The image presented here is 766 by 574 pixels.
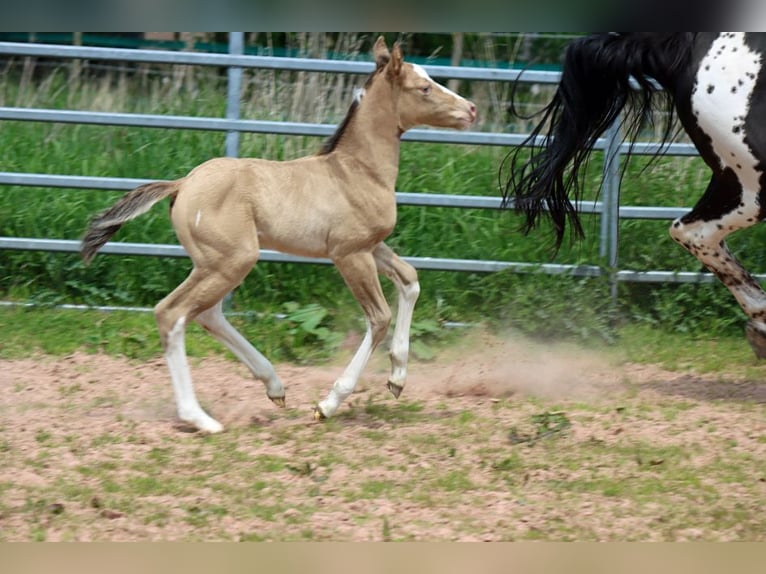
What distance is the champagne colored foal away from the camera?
486 cm

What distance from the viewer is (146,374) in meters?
5.94

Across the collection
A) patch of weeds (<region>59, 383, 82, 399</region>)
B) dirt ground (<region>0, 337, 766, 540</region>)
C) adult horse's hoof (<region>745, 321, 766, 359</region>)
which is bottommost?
patch of weeds (<region>59, 383, 82, 399</region>)

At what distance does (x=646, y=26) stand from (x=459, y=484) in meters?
2.15

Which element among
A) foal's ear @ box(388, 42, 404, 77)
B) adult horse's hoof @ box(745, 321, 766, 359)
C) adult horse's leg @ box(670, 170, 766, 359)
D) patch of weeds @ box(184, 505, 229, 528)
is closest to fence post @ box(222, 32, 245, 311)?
foal's ear @ box(388, 42, 404, 77)

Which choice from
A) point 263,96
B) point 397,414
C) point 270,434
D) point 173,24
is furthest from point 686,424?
point 263,96

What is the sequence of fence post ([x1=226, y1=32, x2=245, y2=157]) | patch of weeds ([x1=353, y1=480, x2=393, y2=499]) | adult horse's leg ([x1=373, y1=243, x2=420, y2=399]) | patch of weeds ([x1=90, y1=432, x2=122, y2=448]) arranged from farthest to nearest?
fence post ([x1=226, y1=32, x2=245, y2=157]) < adult horse's leg ([x1=373, y1=243, x2=420, y2=399]) < patch of weeds ([x1=90, y1=432, x2=122, y2=448]) < patch of weeds ([x1=353, y1=480, x2=393, y2=499])

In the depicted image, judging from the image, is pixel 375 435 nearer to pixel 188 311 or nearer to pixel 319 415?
pixel 319 415

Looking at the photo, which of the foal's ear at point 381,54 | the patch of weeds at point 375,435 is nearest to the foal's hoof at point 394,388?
the patch of weeds at point 375,435

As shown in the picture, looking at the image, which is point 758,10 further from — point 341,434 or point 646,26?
point 341,434

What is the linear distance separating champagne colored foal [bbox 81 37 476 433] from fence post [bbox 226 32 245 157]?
Result: 1709 millimetres

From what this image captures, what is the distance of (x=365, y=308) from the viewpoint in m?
5.12

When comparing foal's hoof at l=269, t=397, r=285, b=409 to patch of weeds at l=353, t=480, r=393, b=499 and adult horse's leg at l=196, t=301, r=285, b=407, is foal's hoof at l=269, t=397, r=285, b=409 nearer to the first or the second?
adult horse's leg at l=196, t=301, r=285, b=407

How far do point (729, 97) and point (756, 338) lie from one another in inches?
54.3

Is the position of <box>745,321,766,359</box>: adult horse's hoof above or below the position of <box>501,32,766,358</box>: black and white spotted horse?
below
